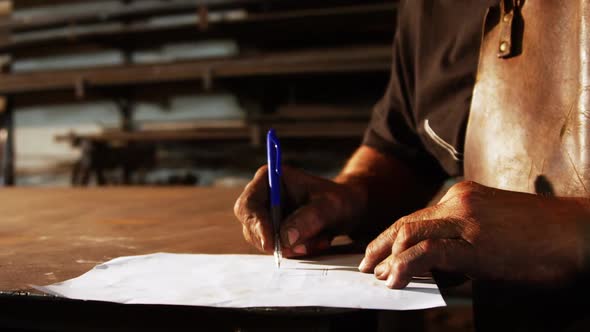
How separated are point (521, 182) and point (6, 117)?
14.6 ft

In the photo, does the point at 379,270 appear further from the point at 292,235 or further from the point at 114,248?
the point at 114,248

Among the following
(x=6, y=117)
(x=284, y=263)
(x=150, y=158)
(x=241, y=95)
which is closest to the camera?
(x=284, y=263)

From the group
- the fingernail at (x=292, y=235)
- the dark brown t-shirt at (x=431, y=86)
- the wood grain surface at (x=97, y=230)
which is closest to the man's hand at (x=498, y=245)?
the fingernail at (x=292, y=235)

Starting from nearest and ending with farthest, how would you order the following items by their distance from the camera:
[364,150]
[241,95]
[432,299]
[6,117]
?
1. [432,299]
2. [364,150]
3. [241,95]
4. [6,117]

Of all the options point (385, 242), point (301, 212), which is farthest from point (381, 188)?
point (385, 242)

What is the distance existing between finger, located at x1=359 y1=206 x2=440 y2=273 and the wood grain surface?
0.23 meters

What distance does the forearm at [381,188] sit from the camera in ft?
3.00

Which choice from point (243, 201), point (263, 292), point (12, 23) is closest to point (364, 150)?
point (243, 201)

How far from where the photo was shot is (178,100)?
3857 millimetres

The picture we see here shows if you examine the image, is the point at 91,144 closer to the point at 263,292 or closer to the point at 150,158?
the point at 150,158

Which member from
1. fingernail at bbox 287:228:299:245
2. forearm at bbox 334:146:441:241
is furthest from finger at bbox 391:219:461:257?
forearm at bbox 334:146:441:241

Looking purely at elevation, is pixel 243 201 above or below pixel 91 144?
above

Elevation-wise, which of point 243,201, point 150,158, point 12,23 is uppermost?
point 12,23

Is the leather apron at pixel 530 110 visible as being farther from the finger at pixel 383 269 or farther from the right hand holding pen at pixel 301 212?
the right hand holding pen at pixel 301 212
